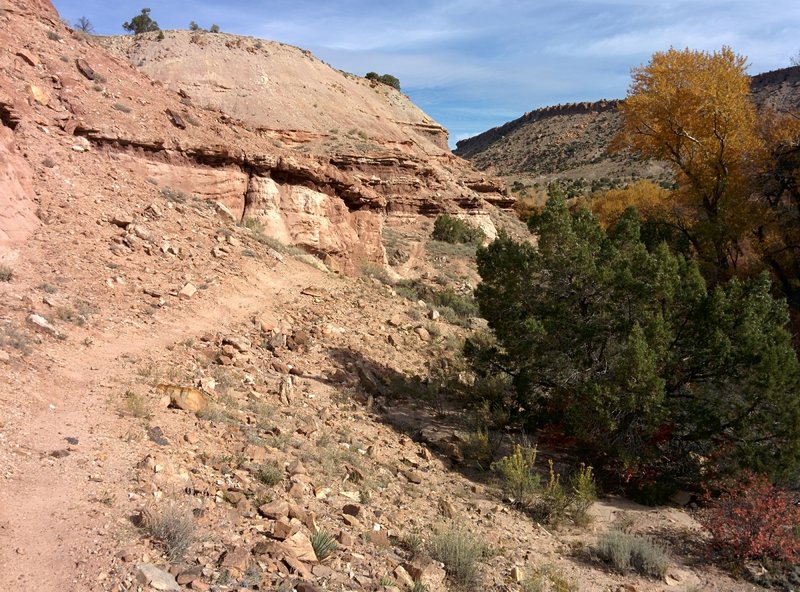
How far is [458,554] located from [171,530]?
237 centimetres

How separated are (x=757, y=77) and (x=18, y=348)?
72905 mm

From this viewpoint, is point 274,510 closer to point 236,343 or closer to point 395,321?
point 236,343

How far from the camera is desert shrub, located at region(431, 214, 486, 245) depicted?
95.1 ft

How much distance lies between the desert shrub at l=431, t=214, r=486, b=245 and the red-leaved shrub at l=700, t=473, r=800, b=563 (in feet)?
72.2

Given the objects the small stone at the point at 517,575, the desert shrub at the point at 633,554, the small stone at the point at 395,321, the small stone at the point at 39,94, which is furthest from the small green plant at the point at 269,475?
the small stone at the point at 39,94

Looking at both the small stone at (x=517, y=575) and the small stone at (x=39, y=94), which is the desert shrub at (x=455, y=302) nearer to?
the small stone at (x=39, y=94)

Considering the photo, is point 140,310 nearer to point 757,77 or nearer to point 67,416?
point 67,416

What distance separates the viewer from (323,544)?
4.66 meters

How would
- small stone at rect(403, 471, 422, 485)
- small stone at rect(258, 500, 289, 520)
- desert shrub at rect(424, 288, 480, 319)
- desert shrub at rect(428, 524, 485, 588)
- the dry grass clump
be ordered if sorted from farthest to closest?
desert shrub at rect(424, 288, 480, 319) → small stone at rect(403, 471, 422, 485) → the dry grass clump → desert shrub at rect(428, 524, 485, 588) → small stone at rect(258, 500, 289, 520)

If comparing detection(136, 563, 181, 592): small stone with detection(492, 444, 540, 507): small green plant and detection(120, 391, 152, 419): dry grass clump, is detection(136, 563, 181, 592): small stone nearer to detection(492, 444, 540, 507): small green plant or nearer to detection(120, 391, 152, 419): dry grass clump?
detection(120, 391, 152, 419): dry grass clump

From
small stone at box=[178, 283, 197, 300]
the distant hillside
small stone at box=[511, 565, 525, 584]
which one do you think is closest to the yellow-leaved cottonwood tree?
small stone at box=[511, 565, 525, 584]

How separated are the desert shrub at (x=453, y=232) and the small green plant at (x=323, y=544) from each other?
24.4 metres

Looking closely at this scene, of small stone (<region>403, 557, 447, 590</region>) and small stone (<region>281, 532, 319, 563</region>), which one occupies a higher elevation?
small stone (<region>281, 532, 319, 563</region>)

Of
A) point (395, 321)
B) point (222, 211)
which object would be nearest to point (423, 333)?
point (395, 321)
